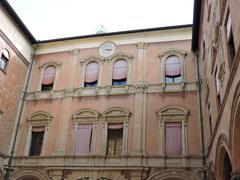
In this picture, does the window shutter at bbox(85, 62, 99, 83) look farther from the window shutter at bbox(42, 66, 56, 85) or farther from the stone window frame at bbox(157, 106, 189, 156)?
the stone window frame at bbox(157, 106, 189, 156)

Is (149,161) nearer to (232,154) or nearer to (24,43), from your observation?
(232,154)

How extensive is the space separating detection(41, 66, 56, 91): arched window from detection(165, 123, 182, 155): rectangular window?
773cm

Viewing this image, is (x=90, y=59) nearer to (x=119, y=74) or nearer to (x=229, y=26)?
(x=119, y=74)

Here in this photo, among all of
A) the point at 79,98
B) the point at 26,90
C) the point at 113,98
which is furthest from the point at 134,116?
the point at 26,90

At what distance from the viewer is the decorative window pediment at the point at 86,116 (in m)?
17.5

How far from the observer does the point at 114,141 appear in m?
16.7

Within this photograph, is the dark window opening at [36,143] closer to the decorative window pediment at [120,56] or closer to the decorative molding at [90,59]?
the decorative molding at [90,59]

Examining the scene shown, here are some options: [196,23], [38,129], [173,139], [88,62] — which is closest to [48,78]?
[88,62]

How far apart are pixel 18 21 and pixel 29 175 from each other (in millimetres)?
8885

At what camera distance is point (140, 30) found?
63.2ft

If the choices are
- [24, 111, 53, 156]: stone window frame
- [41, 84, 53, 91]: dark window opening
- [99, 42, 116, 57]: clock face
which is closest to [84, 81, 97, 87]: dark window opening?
[99, 42, 116, 57]: clock face

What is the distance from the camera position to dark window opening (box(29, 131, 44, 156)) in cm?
1771

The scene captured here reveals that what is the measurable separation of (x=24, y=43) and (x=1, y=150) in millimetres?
6791

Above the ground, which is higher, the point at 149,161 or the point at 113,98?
the point at 113,98
